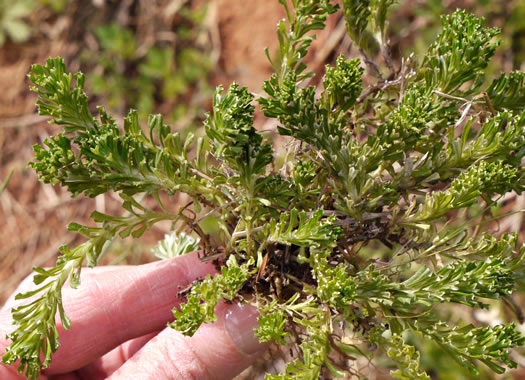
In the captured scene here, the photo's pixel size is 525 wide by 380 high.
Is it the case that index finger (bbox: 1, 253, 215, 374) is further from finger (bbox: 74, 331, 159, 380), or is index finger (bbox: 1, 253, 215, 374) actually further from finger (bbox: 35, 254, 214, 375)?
finger (bbox: 74, 331, 159, 380)

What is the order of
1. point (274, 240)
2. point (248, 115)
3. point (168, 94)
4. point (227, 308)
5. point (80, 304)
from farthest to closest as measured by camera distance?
point (168, 94)
point (80, 304)
point (227, 308)
point (274, 240)
point (248, 115)

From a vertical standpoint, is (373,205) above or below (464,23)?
below

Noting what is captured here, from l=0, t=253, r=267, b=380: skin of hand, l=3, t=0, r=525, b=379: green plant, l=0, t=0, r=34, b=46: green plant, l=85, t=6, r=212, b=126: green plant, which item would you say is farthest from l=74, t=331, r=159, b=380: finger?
l=0, t=0, r=34, b=46: green plant

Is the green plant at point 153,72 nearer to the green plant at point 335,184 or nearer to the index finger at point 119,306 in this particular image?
the index finger at point 119,306

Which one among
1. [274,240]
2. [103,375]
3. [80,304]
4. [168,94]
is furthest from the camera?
[168,94]

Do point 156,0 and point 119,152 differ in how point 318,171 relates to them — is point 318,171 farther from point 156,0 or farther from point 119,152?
point 156,0

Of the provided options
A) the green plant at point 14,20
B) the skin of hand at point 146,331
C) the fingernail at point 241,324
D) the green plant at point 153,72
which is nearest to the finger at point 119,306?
the skin of hand at point 146,331

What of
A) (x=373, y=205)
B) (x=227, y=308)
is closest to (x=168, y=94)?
(x=227, y=308)

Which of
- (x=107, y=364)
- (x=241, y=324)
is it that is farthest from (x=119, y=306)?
(x=241, y=324)
